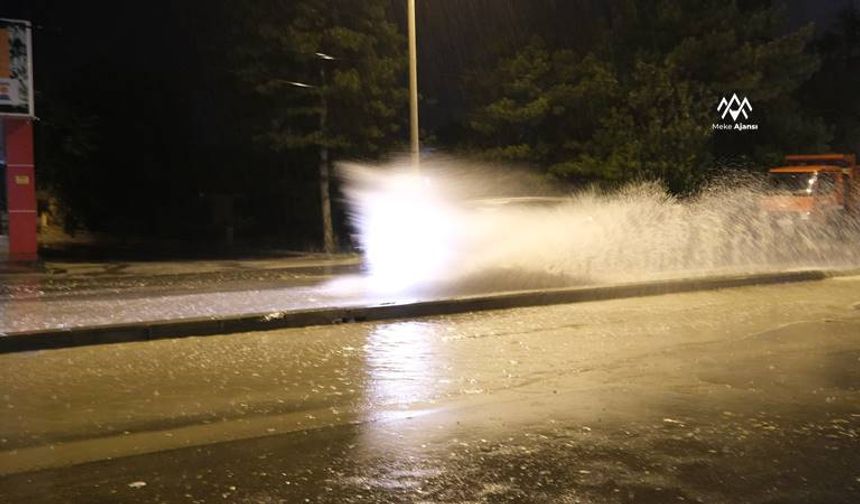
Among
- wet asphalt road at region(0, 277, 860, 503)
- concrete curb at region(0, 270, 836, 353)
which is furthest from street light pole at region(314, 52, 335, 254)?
wet asphalt road at region(0, 277, 860, 503)

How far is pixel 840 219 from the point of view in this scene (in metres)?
22.6

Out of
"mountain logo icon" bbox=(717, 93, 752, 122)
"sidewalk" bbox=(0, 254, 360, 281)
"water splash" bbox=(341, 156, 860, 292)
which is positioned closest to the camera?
"water splash" bbox=(341, 156, 860, 292)

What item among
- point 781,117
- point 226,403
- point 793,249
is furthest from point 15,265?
point 781,117

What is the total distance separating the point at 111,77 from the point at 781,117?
74.5 ft

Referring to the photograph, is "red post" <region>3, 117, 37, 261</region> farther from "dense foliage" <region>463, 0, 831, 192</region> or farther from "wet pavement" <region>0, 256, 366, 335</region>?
"dense foliage" <region>463, 0, 831, 192</region>

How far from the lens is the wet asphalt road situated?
16.3ft

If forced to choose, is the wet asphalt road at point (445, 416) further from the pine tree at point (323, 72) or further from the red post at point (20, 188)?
the pine tree at point (323, 72)

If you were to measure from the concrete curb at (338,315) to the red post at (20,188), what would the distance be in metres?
10.4

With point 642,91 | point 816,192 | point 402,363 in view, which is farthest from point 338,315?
point 816,192

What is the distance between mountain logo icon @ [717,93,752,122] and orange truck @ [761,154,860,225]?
112 inches

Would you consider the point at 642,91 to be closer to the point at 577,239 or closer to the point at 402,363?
the point at 577,239

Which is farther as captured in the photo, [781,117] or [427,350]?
[781,117]

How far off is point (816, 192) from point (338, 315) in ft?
52.1

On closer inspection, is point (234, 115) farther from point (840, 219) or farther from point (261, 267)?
point (840, 219)
